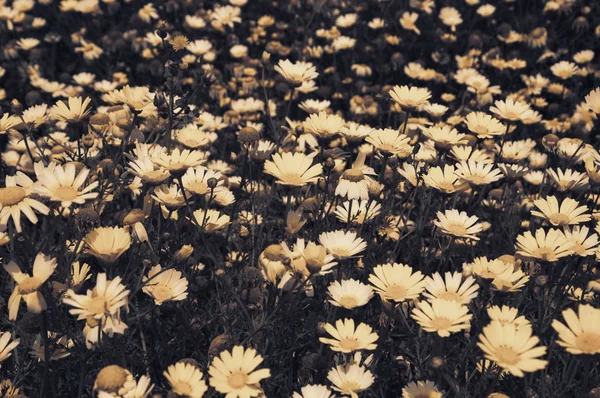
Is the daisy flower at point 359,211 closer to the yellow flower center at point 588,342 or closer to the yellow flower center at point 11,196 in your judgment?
the yellow flower center at point 588,342

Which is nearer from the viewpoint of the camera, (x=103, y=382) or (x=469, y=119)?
(x=103, y=382)

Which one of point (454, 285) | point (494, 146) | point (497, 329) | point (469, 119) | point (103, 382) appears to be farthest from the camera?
point (494, 146)

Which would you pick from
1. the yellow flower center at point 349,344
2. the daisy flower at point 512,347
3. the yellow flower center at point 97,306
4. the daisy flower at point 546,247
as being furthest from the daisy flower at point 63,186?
the daisy flower at point 546,247

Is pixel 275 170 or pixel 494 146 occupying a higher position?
pixel 494 146

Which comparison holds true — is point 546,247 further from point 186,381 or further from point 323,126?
point 186,381

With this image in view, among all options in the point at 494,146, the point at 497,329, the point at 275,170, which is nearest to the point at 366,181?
the point at 275,170

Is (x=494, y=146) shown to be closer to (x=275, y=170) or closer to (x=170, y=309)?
(x=275, y=170)

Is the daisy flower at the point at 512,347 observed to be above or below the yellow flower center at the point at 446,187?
below
